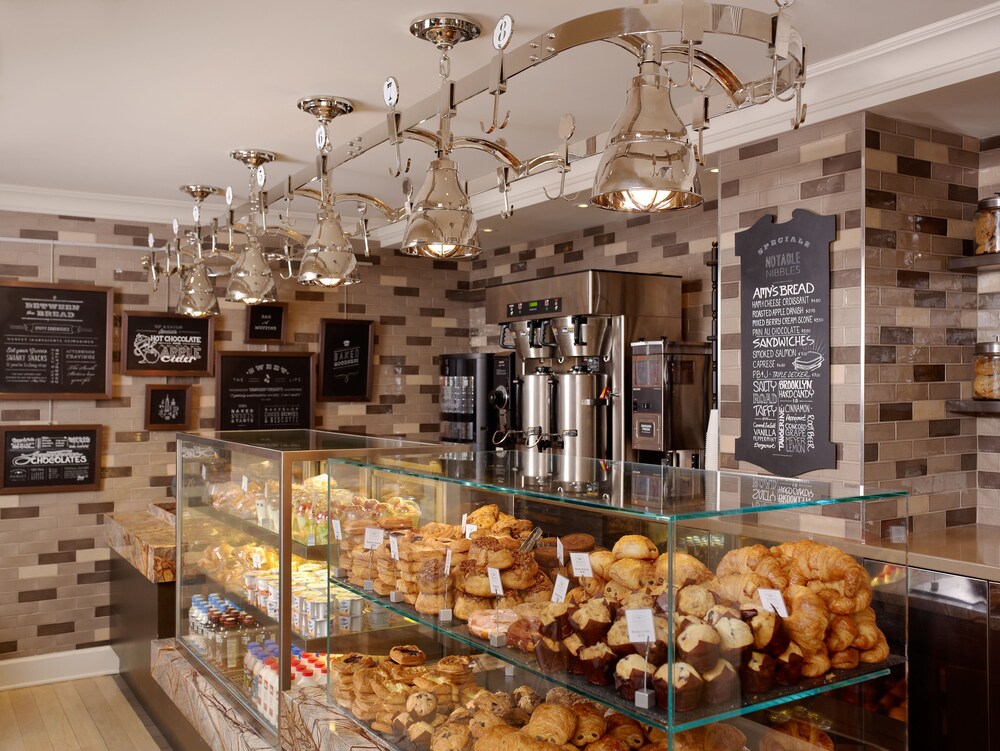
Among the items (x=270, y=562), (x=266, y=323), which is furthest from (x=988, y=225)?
(x=266, y=323)

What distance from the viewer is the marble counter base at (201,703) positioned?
9.28 feet

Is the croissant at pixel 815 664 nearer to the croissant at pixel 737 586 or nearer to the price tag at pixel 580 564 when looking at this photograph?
the croissant at pixel 737 586

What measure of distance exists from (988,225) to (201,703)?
3.37 m

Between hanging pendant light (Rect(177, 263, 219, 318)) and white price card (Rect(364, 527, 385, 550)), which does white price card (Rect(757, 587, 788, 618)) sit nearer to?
white price card (Rect(364, 527, 385, 550))

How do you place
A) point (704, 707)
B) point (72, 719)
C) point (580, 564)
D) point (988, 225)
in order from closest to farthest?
point (704, 707) < point (580, 564) < point (988, 225) < point (72, 719)

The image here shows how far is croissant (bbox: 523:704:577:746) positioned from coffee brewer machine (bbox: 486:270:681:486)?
8.12 feet

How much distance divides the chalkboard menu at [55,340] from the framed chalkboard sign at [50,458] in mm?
209

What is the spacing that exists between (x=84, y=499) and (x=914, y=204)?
4612 millimetres

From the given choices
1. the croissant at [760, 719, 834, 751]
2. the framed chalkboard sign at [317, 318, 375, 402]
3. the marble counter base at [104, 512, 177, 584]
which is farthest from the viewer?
the framed chalkboard sign at [317, 318, 375, 402]

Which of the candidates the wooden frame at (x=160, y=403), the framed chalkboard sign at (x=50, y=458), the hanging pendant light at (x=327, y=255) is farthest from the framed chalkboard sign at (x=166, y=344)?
the hanging pendant light at (x=327, y=255)

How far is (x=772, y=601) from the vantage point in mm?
1430

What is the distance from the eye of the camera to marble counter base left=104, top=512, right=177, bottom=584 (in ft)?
12.9

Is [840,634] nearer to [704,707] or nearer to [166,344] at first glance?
[704,707]

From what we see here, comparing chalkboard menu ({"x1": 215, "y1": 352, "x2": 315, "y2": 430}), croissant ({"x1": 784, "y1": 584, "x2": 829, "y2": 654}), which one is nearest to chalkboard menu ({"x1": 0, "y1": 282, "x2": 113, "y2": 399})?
chalkboard menu ({"x1": 215, "y1": 352, "x2": 315, "y2": 430})
